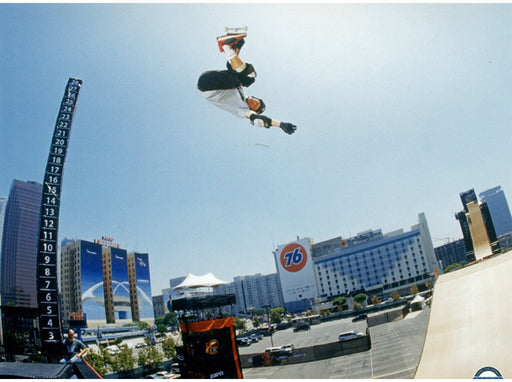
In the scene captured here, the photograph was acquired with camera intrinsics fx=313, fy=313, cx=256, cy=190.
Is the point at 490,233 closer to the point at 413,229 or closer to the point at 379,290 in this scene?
the point at 413,229

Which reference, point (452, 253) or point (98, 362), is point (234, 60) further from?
point (452, 253)

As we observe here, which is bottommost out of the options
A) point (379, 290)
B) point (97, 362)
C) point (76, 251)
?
point (379, 290)

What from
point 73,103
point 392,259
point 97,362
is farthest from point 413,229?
point 73,103

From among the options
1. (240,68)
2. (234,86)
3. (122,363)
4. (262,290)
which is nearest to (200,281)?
(234,86)

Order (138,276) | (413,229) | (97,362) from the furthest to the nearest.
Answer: (138,276) → (413,229) → (97,362)

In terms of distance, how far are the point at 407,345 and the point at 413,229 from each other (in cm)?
2823

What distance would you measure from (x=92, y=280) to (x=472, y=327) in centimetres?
3852

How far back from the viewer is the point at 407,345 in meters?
10.9

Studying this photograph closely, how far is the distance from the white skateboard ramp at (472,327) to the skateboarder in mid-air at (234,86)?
20.4ft

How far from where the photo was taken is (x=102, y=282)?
122 feet

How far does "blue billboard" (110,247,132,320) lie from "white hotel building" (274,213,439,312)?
70.3 feet

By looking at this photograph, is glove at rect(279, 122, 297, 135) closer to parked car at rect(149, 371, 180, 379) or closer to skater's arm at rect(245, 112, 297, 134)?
skater's arm at rect(245, 112, 297, 134)

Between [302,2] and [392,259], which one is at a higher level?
[302,2]

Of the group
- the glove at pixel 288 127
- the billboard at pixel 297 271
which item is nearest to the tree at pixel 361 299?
the billboard at pixel 297 271
